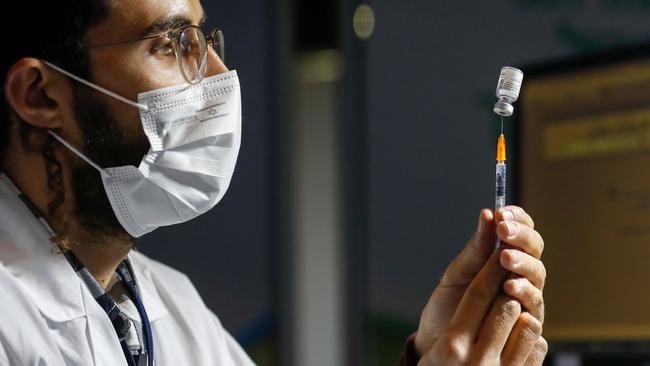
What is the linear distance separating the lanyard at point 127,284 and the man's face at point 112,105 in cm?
5

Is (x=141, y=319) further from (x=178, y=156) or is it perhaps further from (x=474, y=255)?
(x=474, y=255)

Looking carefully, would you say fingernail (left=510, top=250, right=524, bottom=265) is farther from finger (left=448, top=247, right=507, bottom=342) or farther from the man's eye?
the man's eye

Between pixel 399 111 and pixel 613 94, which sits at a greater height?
pixel 613 94

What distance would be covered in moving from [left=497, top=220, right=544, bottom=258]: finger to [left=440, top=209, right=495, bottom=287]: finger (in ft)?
0.11

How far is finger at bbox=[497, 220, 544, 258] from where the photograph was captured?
1.30 metres

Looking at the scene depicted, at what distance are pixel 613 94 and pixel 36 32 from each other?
133cm

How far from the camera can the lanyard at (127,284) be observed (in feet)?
4.84

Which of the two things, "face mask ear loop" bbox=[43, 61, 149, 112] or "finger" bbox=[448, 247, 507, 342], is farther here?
"face mask ear loop" bbox=[43, 61, 149, 112]

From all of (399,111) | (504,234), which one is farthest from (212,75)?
(399,111)

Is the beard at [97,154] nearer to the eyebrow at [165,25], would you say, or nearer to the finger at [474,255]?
the eyebrow at [165,25]

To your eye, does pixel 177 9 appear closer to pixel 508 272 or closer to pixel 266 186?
pixel 508 272

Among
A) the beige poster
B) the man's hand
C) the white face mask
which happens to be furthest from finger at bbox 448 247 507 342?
the beige poster

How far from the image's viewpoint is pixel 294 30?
3273 millimetres

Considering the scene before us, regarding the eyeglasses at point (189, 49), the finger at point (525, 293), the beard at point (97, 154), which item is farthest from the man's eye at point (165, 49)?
the finger at point (525, 293)
